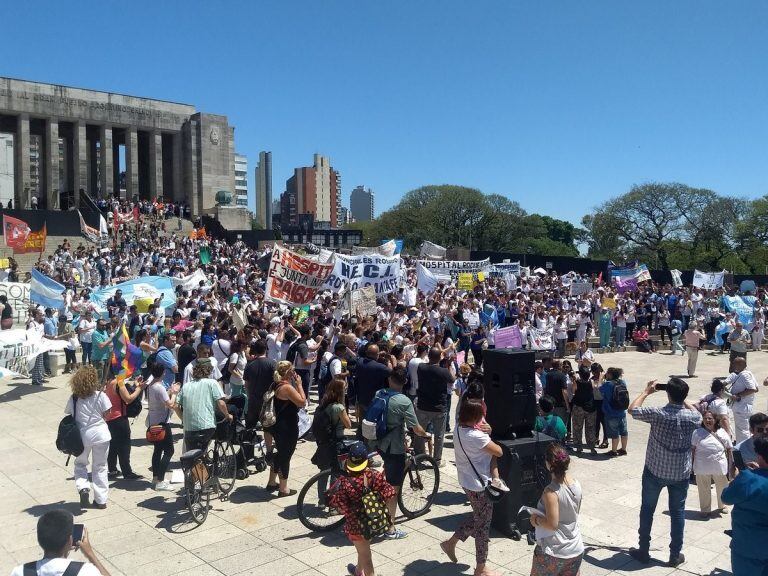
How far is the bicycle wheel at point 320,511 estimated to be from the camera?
23.7 feet

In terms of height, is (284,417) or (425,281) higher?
(425,281)

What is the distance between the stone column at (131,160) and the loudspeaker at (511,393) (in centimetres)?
5077

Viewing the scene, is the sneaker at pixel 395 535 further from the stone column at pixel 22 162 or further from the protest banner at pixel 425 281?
the stone column at pixel 22 162

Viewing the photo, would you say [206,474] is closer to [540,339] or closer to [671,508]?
[671,508]

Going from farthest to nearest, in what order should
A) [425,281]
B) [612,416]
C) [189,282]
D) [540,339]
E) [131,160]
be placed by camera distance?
[131,160] < [189,282] < [425,281] < [540,339] < [612,416]

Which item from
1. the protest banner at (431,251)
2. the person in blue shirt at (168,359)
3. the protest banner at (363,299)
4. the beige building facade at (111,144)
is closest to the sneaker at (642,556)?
the person in blue shirt at (168,359)

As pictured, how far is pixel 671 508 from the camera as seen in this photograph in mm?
6586

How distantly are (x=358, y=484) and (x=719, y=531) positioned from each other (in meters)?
4.46

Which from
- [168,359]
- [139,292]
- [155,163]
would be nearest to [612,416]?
[168,359]

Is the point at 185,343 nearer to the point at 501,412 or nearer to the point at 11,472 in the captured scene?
the point at 11,472

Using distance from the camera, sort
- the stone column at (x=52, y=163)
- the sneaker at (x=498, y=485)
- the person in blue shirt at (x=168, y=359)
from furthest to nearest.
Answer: the stone column at (x=52, y=163) < the person in blue shirt at (x=168, y=359) < the sneaker at (x=498, y=485)

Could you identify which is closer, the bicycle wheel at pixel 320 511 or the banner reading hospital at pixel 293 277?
the bicycle wheel at pixel 320 511

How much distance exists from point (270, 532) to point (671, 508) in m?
4.09

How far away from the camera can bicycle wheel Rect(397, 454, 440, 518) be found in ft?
25.4
